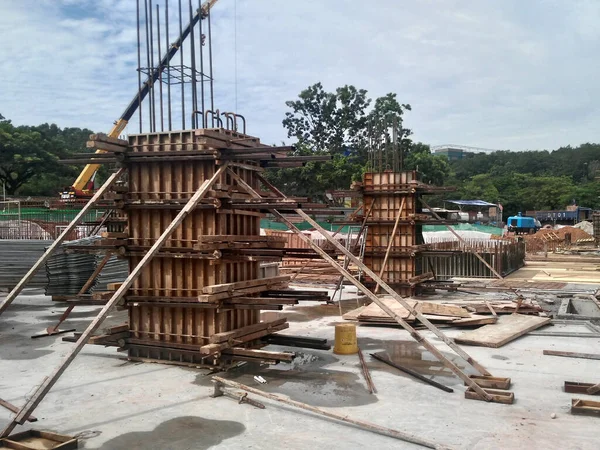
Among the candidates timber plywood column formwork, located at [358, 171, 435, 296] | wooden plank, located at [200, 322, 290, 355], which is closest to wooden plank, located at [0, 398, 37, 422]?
wooden plank, located at [200, 322, 290, 355]

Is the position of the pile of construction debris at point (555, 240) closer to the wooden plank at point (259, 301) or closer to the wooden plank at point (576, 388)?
the wooden plank at point (576, 388)

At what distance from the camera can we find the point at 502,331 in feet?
40.5

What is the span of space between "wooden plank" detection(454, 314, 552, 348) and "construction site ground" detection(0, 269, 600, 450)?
0.81 ft

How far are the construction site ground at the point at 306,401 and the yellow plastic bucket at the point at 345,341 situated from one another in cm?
22

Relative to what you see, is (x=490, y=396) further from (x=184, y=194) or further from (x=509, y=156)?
(x=509, y=156)

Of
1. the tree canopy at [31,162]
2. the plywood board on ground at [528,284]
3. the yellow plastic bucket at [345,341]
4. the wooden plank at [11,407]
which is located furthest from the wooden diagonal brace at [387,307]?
the tree canopy at [31,162]

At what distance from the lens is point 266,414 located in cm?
741

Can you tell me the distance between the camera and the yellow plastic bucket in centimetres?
1080

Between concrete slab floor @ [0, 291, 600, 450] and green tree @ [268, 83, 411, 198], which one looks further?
green tree @ [268, 83, 411, 198]

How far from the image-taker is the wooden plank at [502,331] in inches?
453

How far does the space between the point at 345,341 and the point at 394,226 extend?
345 inches

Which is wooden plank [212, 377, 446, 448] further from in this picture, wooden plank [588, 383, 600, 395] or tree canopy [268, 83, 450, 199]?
tree canopy [268, 83, 450, 199]

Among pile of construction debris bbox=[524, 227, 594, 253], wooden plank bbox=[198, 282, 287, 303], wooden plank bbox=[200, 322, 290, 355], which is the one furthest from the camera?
pile of construction debris bbox=[524, 227, 594, 253]

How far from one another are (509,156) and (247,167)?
135240 millimetres
